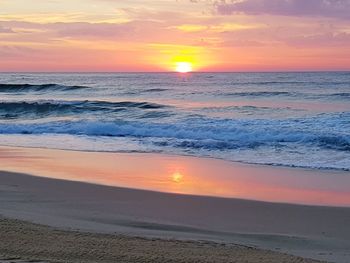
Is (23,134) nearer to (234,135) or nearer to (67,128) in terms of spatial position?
(67,128)

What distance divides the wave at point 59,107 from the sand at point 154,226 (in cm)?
Result: 1883

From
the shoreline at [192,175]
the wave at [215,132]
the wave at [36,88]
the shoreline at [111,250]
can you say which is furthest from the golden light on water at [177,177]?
the wave at [36,88]

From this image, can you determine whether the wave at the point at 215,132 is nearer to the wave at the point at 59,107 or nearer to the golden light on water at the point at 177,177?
the golden light on water at the point at 177,177

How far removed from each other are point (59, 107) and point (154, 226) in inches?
910

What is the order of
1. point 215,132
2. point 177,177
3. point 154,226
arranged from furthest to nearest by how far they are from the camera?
point 215,132 → point 177,177 → point 154,226

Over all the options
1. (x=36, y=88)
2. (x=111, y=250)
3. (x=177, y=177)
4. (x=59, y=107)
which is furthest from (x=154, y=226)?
(x=36, y=88)

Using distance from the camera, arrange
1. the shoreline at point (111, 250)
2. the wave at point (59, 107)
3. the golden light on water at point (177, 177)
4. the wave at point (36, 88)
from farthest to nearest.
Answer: the wave at point (36, 88)
the wave at point (59, 107)
the golden light on water at point (177, 177)
the shoreline at point (111, 250)

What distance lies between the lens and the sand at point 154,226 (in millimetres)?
4852

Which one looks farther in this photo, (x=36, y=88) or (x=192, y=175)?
(x=36, y=88)

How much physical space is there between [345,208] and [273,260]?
9.37 feet

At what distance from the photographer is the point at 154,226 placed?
20.3ft

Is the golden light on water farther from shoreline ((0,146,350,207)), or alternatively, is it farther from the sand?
the sand

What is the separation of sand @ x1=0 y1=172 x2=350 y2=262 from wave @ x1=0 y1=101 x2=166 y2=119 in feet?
61.8

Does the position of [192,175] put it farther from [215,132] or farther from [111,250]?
[215,132]
